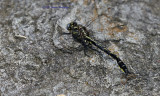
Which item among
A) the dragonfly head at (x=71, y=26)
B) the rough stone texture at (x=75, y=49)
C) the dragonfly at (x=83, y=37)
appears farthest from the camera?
the dragonfly head at (x=71, y=26)

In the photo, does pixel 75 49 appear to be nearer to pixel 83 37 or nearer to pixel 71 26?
pixel 83 37

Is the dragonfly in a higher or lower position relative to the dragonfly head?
lower

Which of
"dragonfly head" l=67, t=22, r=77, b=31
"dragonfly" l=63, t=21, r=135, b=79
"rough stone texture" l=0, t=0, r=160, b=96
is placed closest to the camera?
"rough stone texture" l=0, t=0, r=160, b=96

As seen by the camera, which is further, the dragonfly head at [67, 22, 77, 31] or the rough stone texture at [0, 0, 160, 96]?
the dragonfly head at [67, 22, 77, 31]

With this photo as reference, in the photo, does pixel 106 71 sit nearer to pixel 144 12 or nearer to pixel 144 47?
pixel 144 47

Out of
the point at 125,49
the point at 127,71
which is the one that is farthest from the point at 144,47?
the point at 127,71

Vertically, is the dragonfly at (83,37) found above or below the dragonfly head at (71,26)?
below

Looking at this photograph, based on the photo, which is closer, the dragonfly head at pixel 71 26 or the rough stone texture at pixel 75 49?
the rough stone texture at pixel 75 49

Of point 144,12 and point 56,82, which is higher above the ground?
point 144,12

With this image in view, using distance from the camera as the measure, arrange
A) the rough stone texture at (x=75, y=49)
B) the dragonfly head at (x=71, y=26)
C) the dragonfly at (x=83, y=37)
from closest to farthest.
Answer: the rough stone texture at (x=75, y=49)
the dragonfly at (x=83, y=37)
the dragonfly head at (x=71, y=26)
